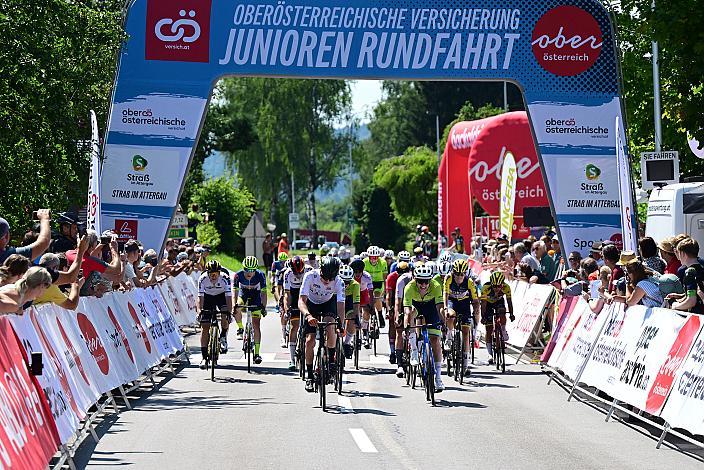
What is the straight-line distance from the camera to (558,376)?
666 inches

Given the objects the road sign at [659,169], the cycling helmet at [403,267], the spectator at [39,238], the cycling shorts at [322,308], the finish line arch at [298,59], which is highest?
the finish line arch at [298,59]

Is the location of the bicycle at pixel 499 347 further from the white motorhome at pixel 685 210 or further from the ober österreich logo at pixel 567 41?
the ober österreich logo at pixel 567 41

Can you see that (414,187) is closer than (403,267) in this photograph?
No

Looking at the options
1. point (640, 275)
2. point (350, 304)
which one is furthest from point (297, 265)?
point (640, 275)

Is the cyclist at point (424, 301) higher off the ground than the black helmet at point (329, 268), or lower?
lower

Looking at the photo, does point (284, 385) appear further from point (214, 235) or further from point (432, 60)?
point (214, 235)

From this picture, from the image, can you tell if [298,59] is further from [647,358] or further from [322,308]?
[647,358]

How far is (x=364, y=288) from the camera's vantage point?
835 inches

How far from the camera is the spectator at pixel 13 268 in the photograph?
961 cm

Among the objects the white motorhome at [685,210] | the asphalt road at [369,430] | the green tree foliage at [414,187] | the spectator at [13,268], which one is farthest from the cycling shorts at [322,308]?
the green tree foliage at [414,187]

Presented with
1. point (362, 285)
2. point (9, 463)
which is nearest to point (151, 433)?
point (9, 463)

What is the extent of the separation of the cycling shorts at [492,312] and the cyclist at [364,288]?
232cm

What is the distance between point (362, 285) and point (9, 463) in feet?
45.1

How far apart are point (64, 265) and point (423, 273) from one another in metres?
4.73
